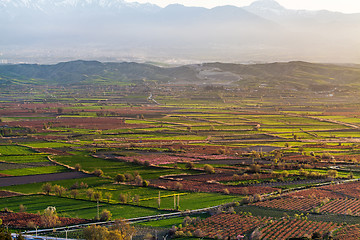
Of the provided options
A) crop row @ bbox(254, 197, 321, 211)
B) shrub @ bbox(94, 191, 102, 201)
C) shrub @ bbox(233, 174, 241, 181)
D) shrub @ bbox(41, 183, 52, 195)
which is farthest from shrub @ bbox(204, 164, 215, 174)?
shrub @ bbox(41, 183, 52, 195)

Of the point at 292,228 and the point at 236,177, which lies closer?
the point at 292,228

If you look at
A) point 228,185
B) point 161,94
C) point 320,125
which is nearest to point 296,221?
point 228,185

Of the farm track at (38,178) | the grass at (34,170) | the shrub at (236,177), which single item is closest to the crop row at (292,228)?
the shrub at (236,177)

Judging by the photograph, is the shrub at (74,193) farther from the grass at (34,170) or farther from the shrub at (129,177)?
the grass at (34,170)

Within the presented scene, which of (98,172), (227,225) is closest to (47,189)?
(98,172)

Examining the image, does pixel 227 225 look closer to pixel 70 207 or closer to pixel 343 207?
pixel 343 207

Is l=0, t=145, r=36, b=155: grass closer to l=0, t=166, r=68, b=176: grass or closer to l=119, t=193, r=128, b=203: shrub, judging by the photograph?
l=0, t=166, r=68, b=176: grass

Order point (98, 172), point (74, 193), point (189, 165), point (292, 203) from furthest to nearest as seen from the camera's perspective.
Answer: point (189, 165)
point (98, 172)
point (74, 193)
point (292, 203)
